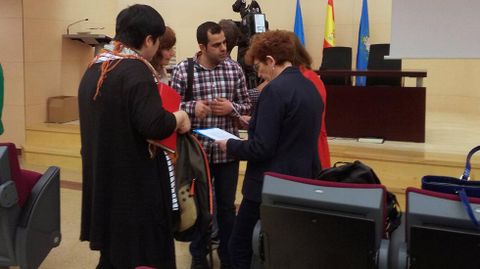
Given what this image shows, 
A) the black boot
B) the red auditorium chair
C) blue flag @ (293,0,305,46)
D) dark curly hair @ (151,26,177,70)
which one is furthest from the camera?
blue flag @ (293,0,305,46)

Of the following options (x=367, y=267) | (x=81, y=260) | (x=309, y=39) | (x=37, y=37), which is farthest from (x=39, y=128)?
(x=367, y=267)

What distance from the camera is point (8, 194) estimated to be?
2.22m

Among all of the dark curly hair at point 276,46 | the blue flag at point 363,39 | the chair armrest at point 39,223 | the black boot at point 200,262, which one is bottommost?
the black boot at point 200,262

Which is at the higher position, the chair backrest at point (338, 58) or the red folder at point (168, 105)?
the chair backrest at point (338, 58)

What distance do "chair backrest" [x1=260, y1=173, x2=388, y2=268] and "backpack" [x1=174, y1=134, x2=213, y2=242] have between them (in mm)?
322

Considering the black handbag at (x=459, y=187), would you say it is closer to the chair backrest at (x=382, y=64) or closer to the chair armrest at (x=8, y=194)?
the chair armrest at (x=8, y=194)

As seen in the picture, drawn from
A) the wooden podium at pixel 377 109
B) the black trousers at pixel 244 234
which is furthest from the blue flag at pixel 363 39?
the black trousers at pixel 244 234

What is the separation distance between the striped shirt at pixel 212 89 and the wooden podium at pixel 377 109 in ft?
9.07

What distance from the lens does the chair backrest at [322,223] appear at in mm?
1621

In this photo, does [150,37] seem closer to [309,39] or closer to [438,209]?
[438,209]

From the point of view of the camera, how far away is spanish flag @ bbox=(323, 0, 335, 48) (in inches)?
287

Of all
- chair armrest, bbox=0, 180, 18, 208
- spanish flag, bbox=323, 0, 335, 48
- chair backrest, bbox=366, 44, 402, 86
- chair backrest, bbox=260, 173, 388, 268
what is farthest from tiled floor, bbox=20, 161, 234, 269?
spanish flag, bbox=323, 0, 335, 48

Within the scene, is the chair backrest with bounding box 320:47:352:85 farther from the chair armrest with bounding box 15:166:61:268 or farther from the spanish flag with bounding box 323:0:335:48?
the chair armrest with bounding box 15:166:61:268

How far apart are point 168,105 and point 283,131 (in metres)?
0.49
